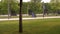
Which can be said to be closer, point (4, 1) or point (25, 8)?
point (4, 1)

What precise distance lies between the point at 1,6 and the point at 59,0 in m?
15.6

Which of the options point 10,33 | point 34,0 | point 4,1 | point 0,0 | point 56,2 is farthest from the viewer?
point 34,0

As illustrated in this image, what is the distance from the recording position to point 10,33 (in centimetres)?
1112

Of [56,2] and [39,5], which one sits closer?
[56,2]

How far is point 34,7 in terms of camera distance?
52.3m

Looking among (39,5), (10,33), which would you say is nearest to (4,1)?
(39,5)

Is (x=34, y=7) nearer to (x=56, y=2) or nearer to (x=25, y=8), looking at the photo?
(x=25, y=8)

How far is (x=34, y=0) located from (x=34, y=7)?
2990mm

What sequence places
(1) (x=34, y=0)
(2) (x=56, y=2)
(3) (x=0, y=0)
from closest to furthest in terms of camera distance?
1. (3) (x=0, y=0)
2. (2) (x=56, y=2)
3. (1) (x=34, y=0)

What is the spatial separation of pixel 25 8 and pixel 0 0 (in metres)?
9.82

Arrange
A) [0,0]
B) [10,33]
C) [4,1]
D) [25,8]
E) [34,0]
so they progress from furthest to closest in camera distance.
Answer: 1. [34,0]
2. [25,8]
3. [0,0]
4. [4,1]
5. [10,33]

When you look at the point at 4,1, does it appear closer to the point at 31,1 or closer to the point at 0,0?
the point at 0,0

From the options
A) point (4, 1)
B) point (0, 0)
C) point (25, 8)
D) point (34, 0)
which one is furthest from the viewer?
point (34, 0)

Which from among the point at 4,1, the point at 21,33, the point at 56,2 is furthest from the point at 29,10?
the point at 21,33
